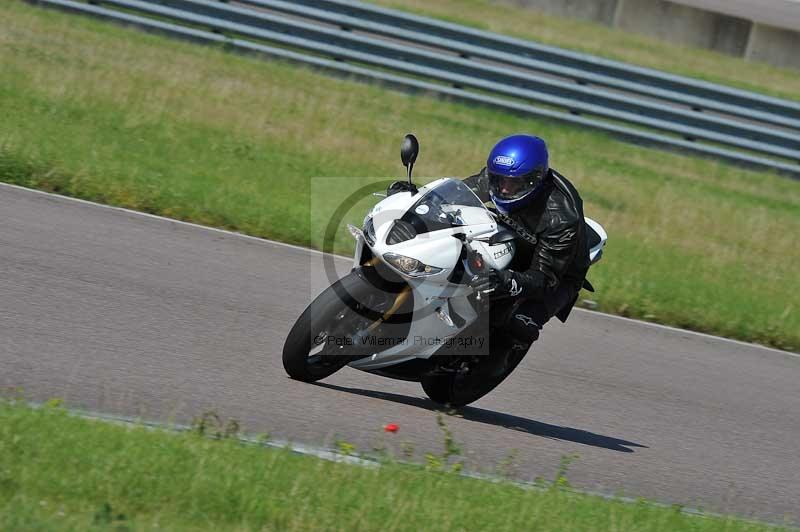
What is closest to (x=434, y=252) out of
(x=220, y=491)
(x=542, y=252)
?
(x=542, y=252)

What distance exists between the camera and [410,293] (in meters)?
5.90

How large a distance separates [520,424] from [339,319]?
5.22ft

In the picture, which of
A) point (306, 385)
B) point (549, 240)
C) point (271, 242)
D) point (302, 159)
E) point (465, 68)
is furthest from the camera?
point (465, 68)

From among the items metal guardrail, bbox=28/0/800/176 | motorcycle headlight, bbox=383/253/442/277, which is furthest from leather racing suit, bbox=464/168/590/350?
metal guardrail, bbox=28/0/800/176

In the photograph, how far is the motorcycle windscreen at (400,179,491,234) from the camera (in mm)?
5836

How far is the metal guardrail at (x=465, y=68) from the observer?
631 inches

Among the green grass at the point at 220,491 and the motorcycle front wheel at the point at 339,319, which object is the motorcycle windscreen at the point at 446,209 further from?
the green grass at the point at 220,491

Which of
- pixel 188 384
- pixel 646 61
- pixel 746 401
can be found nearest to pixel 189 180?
pixel 188 384

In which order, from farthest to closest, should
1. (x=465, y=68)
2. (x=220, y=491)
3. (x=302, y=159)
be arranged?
(x=465, y=68) < (x=302, y=159) < (x=220, y=491)

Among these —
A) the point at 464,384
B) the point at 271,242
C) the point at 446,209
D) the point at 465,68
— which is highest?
the point at 465,68

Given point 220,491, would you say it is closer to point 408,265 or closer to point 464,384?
point 408,265

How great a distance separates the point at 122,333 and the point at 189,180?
415 cm

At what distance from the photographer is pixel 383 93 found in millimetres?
15805

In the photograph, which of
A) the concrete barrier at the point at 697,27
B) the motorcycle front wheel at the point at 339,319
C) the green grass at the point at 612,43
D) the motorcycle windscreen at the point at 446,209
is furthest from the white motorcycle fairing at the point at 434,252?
the concrete barrier at the point at 697,27
